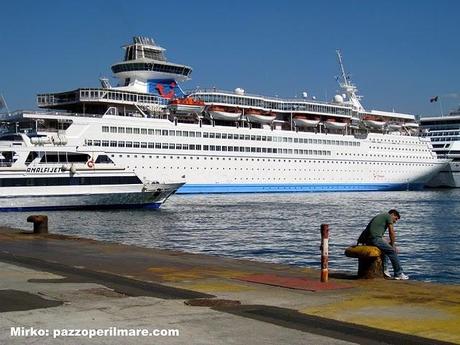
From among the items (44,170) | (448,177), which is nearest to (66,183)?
(44,170)

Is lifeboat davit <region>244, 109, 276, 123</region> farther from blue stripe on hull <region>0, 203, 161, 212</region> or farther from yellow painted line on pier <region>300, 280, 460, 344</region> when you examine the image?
yellow painted line on pier <region>300, 280, 460, 344</region>

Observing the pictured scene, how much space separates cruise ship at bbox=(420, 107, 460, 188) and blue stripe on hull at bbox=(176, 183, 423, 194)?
8443 millimetres

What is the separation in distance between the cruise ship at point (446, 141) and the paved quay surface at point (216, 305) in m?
88.3

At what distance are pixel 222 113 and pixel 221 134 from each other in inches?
94.9

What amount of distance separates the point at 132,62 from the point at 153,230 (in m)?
41.1

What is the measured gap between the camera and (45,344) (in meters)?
5.82

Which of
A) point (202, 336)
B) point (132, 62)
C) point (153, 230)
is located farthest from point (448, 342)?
point (132, 62)

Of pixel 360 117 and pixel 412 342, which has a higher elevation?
pixel 360 117

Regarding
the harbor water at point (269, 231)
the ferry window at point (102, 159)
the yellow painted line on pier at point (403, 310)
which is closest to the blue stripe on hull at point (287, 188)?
the harbor water at point (269, 231)

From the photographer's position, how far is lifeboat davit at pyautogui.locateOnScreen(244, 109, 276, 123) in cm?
7444

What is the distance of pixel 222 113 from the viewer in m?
71.3

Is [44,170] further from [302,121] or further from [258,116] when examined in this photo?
[302,121]

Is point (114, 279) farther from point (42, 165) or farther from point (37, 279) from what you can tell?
point (42, 165)

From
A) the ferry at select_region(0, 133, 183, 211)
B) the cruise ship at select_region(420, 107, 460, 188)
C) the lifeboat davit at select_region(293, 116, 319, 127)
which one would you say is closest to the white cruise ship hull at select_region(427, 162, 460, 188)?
the cruise ship at select_region(420, 107, 460, 188)
